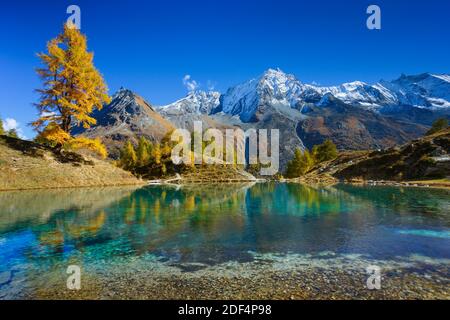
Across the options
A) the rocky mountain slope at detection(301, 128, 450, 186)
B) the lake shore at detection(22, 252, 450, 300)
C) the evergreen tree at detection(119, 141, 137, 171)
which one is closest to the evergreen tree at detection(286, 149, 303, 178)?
the rocky mountain slope at detection(301, 128, 450, 186)

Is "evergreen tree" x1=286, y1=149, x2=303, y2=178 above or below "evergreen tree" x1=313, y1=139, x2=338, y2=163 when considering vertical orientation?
below

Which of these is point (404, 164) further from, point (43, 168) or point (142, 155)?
point (43, 168)

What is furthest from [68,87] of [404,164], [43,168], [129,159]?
[404,164]

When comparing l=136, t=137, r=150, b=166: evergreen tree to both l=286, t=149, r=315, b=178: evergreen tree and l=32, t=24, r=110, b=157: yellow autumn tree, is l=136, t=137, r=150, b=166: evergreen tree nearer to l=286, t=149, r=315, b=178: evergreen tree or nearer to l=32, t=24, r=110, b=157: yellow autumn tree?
l=32, t=24, r=110, b=157: yellow autumn tree

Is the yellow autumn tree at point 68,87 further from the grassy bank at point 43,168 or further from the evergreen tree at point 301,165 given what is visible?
the evergreen tree at point 301,165

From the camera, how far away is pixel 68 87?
1900 inches

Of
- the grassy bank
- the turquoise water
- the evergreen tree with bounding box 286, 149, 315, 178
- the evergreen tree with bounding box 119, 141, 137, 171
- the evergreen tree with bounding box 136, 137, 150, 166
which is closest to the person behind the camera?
the turquoise water

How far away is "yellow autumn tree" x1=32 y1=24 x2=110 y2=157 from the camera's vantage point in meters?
46.8

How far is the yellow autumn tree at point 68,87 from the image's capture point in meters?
46.8

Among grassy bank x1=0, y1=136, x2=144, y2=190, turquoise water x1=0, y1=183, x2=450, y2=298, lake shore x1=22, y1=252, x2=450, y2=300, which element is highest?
grassy bank x1=0, y1=136, x2=144, y2=190

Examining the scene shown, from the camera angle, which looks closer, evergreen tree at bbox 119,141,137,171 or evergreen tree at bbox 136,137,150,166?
evergreen tree at bbox 136,137,150,166

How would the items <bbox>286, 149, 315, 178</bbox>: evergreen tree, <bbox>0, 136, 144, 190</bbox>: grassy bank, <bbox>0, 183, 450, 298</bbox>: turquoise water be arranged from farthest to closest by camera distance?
<bbox>286, 149, 315, 178</bbox>: evergreen tree, <bbox>0, 136, 144, 190</bbox>: grassy bank, <bbox>0, 183, 450, 298</bbox>: turquoise water

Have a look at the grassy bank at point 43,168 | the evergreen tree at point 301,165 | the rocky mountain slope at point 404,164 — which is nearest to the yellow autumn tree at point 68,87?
the grassy bank at point 43,168
